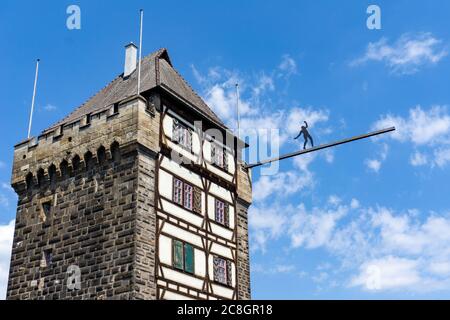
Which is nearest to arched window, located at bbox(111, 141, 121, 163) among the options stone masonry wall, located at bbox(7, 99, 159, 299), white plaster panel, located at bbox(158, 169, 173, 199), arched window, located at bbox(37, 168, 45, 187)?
stone masonry wall, located at bbox(7, 99, 159, 299)

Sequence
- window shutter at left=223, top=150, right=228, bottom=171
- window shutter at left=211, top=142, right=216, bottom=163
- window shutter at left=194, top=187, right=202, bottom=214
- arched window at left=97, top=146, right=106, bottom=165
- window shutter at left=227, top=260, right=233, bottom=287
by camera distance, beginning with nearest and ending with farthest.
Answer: arched window at left=97, top=146, right=106, bottom=165, window shutter at left=194, top=187, right=202, bottom=214, window shutter at left=227, top=260, right=233, bottom=287, window shutter at left=211, top=142, right=216, bottom=163, window shutter at left=223, top=150, right=228, bottom=171

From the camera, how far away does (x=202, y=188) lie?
2561cm

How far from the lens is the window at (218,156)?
2702cm

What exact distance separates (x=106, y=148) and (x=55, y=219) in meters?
3.41

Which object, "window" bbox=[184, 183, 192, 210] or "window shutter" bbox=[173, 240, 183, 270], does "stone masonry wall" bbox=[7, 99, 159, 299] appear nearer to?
"window shutter" bbox=[173, 240, 183, 270]

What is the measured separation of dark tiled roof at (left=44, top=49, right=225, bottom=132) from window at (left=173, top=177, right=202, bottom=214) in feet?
11.3

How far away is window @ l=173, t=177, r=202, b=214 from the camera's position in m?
24.2

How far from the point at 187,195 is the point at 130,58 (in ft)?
24.0

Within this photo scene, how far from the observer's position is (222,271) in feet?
83.6

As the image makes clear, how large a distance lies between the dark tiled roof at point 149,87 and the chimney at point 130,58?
0.31 metres

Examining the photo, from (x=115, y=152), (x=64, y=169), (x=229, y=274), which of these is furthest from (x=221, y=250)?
(x=64, y=169)
